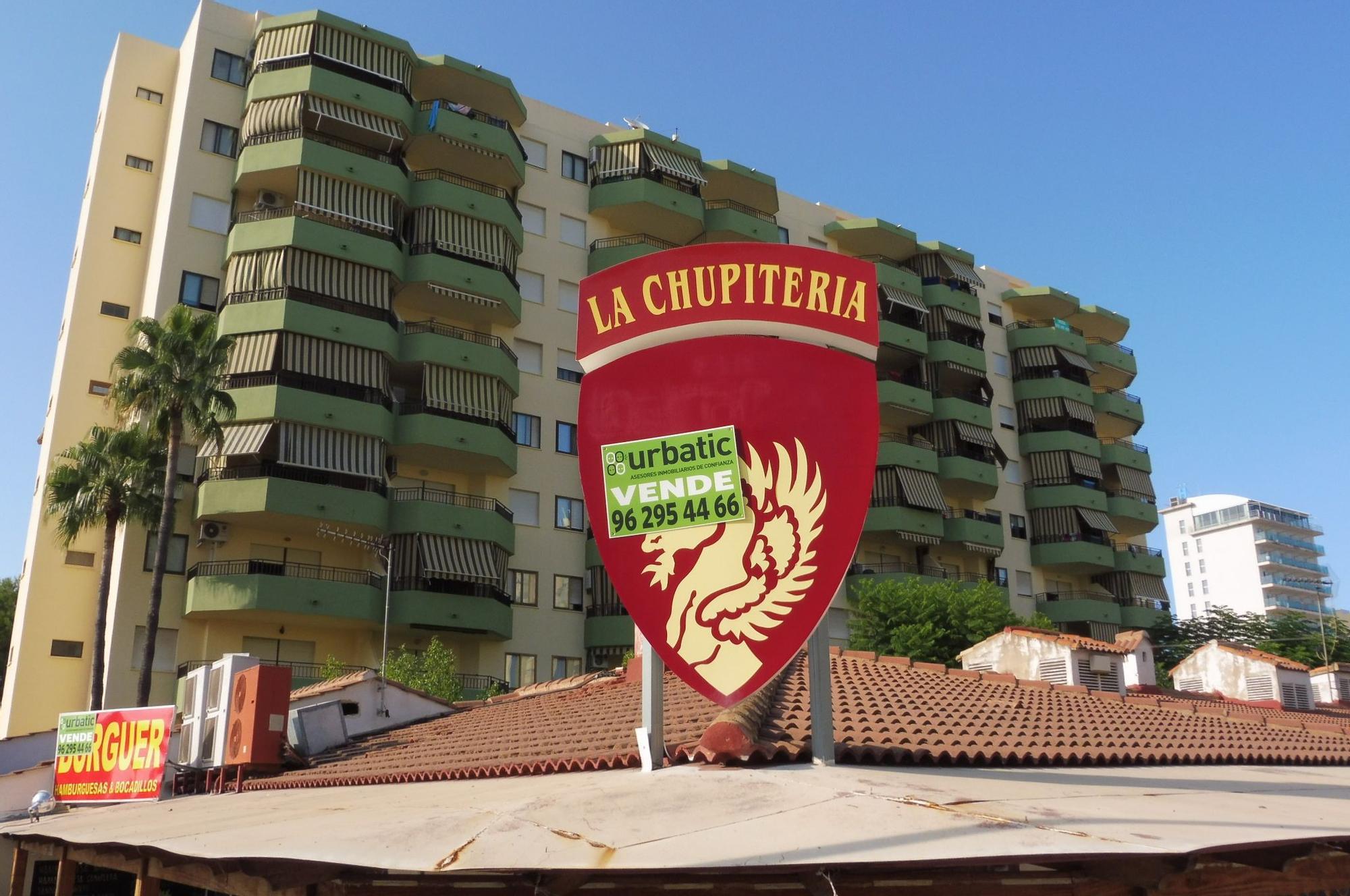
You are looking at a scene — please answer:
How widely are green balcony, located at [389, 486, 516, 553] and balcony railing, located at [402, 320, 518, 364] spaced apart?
6264 mm

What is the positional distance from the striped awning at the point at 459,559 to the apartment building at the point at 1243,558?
111 m

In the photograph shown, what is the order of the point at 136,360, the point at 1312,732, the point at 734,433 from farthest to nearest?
the point at 136,360
the point at 1312,732
the point at 734,433

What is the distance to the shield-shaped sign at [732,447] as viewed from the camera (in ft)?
30.0

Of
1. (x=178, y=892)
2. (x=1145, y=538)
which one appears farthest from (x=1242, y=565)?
(x=178, y=892)

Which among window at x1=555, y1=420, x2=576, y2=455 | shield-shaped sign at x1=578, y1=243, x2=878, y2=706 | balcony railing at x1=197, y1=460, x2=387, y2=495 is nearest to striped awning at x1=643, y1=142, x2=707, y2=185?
window at x1=555, y1=420, x2=576, y2=455

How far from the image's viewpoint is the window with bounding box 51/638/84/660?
122ft

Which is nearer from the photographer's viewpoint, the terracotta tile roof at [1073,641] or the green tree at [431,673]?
the terracotta tile roof at [1073,641]

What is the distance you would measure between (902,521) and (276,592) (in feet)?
98.6

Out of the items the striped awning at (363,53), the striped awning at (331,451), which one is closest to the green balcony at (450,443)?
the striped awning at (331,451)

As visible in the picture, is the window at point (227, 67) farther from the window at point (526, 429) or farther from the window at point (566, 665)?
the window at point (566, 665)

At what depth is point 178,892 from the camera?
20688 millimetres

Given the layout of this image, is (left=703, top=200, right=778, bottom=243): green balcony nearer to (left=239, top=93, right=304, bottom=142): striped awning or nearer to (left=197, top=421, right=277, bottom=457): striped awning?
(left=239, top=93, right=304, bottom=142): striped awning

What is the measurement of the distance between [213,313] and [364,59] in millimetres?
12259

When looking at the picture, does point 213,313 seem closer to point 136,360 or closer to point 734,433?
point 136,360
